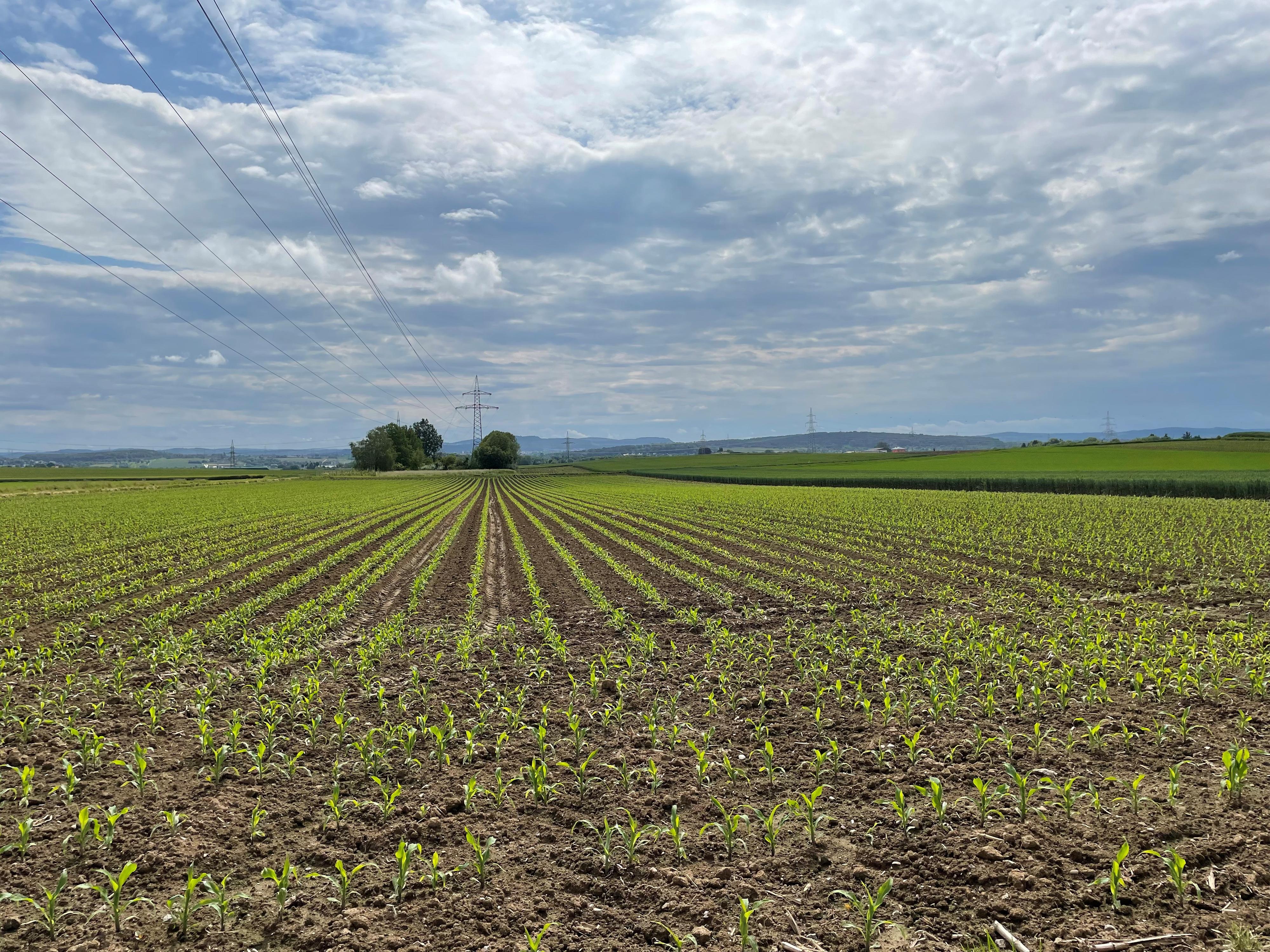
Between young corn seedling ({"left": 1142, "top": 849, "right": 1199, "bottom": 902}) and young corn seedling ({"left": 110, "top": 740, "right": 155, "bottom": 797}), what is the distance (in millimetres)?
7673

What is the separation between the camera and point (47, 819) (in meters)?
5.57

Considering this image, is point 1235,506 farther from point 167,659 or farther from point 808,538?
point 167,659

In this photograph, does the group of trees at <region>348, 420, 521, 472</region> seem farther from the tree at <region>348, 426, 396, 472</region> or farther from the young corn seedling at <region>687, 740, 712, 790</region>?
the young corn seedling at <region>687, 740, 712, 790</region>

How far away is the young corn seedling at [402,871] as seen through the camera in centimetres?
463

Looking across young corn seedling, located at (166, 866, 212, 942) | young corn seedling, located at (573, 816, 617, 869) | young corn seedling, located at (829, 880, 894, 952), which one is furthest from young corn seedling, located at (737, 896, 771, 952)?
young corn seedling, located at (166, 866, 212, 942)

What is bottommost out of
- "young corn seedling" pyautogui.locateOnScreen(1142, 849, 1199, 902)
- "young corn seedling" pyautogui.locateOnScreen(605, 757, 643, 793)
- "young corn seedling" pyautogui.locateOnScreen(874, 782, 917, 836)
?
"young corn seedling" pyautogui.locateOnScreen(605, 757, 643, 793)

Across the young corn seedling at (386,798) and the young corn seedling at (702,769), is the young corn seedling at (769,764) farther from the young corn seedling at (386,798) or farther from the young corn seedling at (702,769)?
the young corn seedling at (386,798)

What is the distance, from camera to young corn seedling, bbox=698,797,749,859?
16.7ft

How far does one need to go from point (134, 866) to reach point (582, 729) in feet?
13.7

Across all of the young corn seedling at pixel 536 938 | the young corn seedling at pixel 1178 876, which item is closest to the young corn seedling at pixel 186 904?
the young corn seedling at pixel 536 938

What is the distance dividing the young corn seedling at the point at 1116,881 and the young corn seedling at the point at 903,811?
1.21m

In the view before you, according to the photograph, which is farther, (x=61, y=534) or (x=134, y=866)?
(x=61, y=534)

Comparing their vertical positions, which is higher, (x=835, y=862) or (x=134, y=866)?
(x=134, y=866)

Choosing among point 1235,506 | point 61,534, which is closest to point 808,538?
point 1235,506
